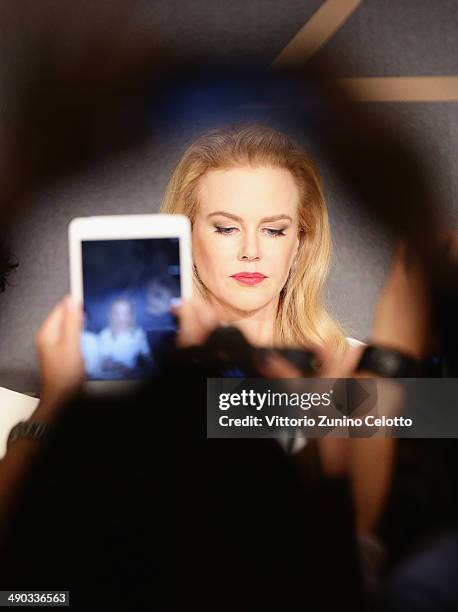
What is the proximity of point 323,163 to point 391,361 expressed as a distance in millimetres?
447

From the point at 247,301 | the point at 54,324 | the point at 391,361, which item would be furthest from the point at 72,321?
the point at 391,361

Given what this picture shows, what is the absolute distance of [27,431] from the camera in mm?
1191

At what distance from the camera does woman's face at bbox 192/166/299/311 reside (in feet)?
3.83

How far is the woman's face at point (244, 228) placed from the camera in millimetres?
1167

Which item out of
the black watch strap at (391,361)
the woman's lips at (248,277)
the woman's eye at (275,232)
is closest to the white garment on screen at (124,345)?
the woman's lips at (248,277)

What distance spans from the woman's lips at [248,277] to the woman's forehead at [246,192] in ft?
0.39

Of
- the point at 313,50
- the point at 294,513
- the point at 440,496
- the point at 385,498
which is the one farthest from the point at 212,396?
the point at 313,50

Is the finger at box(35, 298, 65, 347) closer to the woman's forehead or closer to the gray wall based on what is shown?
the gray wall

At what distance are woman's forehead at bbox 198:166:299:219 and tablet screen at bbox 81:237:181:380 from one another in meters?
0.13

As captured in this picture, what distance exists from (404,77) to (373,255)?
1.27 ft

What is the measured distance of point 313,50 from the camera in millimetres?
1189

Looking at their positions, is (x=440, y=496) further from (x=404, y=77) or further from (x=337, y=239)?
(x=404, y=77)

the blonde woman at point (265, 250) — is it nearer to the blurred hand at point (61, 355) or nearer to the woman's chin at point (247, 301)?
the woman's chin at point (247, 301)

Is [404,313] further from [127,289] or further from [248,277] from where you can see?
[127,289]
